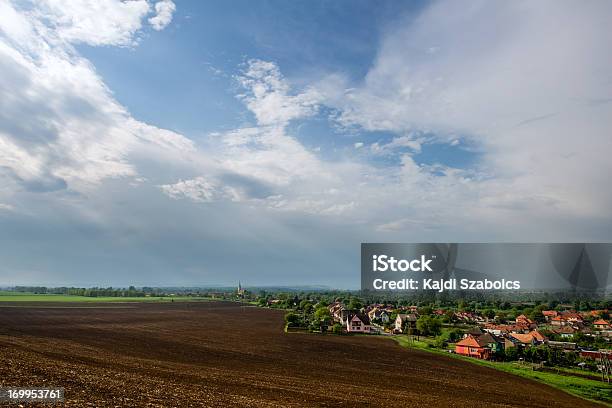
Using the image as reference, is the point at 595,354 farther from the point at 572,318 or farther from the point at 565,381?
the point at 572,318

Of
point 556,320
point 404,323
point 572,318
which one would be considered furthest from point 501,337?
point 572,318

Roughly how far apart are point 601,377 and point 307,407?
4428 cm

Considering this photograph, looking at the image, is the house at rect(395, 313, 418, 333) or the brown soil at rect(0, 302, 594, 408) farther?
the house at rect(395, 313, 418, 333)

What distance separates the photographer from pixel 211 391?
26531 millimetres

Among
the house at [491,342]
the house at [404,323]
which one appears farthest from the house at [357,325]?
the house at [491,342]

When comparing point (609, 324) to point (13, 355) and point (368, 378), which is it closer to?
point (368, 378)

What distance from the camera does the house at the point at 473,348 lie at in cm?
5937

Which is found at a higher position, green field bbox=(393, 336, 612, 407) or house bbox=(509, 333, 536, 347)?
green field bbox=(393, 336, 612, 407)

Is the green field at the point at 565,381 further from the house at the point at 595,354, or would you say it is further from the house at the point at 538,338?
the house at the point at 538,338

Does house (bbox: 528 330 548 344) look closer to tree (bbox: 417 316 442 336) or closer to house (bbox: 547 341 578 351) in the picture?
house (bbox: 547 341 578 351)

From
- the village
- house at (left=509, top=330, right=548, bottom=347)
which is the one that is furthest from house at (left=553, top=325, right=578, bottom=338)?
house at (left=509, top=330, right=548, bottom=347)

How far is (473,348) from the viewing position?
2418 inches

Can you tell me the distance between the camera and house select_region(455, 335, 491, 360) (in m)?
59.4

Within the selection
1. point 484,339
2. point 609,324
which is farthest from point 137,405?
point 609,324
